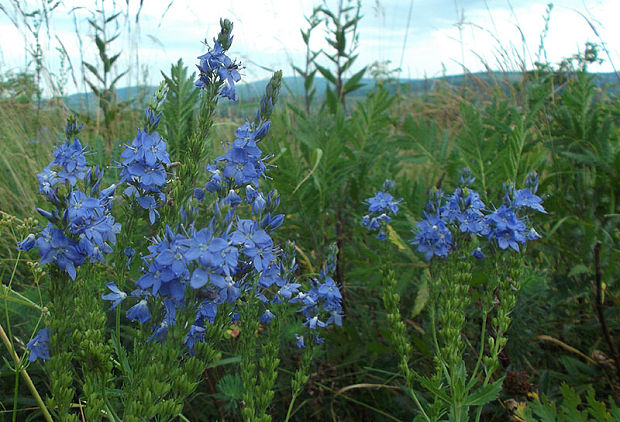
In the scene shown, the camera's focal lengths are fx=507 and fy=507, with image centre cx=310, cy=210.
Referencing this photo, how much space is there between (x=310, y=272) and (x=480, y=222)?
1.17 meters

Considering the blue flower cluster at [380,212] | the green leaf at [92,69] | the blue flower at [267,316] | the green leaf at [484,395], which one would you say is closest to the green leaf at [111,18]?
the green leaf at [92,69]

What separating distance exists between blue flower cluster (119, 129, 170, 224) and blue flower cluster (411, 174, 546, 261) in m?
1.13

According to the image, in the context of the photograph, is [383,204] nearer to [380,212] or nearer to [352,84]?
[380,212]

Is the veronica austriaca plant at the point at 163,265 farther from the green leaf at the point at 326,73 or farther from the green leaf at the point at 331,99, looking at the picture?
the green leaf at the point at 326,73

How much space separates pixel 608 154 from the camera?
2893 mm

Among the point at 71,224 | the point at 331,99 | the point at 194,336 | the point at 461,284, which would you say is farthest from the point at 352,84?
the point at 71,224

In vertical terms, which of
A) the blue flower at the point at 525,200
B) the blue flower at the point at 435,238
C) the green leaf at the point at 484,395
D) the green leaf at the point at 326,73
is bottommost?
the green leaf at the point at 484,395

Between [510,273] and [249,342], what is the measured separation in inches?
39.8

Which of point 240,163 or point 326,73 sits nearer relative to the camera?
point 240,163

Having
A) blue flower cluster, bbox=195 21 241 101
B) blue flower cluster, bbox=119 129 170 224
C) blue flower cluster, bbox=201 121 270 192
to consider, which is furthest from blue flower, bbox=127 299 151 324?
blue flower cluster, bbox=195 21 241 101

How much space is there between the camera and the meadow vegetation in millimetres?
1279

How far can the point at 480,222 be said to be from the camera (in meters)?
1.98

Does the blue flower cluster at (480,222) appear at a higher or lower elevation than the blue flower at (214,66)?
lower

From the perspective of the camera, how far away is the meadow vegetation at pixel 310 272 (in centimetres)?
128
